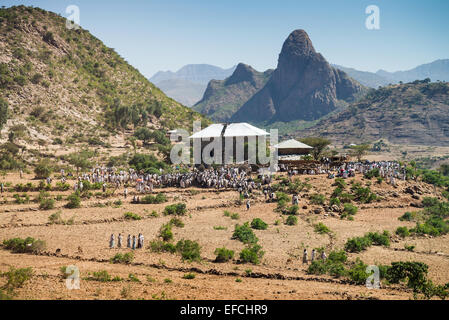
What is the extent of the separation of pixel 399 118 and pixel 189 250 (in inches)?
3488

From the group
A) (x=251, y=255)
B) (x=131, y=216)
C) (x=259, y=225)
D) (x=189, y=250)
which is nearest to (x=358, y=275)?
(x=251, y=255)

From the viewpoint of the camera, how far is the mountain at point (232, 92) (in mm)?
169812

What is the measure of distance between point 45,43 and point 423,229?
57.9m

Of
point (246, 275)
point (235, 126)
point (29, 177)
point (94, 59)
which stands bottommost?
point (246, 275)

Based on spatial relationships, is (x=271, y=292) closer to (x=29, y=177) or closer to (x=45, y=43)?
(x=29, y=177)

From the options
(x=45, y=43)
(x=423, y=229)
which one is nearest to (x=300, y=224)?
(x=423, y=229)

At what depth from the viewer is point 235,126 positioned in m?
33.7

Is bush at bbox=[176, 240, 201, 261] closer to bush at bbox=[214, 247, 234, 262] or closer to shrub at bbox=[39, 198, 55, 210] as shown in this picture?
bush at bbox=[214, 247, 234, 262]

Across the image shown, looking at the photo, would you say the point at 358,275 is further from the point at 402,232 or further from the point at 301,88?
the point at 301,88

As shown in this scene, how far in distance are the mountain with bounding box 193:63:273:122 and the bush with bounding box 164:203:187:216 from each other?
145 metres

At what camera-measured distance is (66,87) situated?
5238 cm

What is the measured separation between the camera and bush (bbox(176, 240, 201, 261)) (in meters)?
13.6

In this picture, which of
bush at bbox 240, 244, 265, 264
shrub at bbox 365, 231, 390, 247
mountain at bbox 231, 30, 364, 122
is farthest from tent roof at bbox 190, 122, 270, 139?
mountain at bbox 231, 30, 364, 122

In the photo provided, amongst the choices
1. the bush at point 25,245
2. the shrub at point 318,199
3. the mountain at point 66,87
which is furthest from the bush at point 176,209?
the mountain at point 66,87
